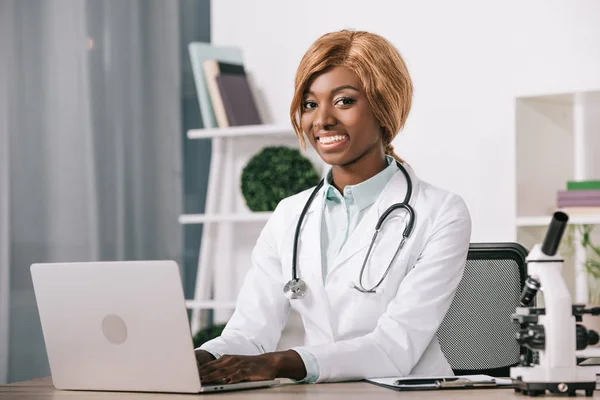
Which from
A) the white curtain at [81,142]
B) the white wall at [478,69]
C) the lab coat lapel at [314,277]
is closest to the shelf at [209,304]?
the white curtain at [81,142]

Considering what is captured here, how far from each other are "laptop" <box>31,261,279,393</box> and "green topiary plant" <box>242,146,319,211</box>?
86.9 inches

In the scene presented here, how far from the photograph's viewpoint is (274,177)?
3889mm

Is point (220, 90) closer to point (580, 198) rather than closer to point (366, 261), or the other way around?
point (580, 198)

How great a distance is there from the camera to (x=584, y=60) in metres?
3.53

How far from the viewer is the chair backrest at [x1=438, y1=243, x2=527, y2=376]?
2.29 meters

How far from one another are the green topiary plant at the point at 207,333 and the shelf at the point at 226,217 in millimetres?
430

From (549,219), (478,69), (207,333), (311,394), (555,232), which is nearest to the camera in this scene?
(555,232)

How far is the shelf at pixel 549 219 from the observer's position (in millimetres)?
3166

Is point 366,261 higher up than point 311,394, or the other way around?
point 366,261

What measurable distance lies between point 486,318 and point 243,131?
71.3 inches

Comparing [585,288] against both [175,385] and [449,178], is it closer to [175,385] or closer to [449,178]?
[449,178]

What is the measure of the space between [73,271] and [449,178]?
2.34 m

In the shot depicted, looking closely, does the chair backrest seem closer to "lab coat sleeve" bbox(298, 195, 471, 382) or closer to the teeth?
"lab coat sleeve" bbox(298, 195, 471, 382)

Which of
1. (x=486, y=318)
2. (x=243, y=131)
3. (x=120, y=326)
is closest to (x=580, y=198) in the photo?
(x=486, y=318)
